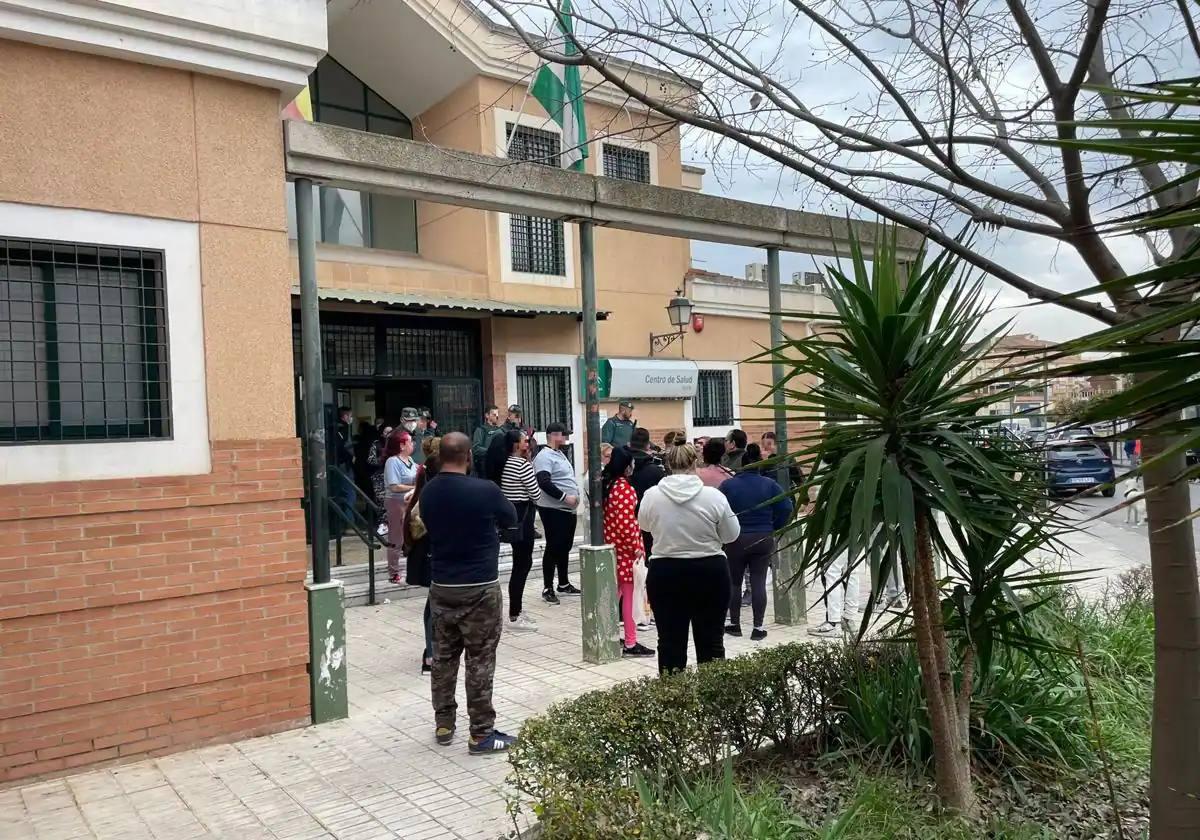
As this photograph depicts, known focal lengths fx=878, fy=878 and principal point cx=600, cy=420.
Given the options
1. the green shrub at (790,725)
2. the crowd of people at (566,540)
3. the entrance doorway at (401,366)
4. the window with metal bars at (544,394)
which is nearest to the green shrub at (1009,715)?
the green shrub at (790,725)

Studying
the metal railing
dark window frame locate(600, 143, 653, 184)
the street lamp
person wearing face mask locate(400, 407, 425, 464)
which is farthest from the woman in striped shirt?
dark window frame locate(600, 143, 653, 184)

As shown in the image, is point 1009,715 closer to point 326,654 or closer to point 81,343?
point 326,654

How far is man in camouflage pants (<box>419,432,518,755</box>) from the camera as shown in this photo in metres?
5.10

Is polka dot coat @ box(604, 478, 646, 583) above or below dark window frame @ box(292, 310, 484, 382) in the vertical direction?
below

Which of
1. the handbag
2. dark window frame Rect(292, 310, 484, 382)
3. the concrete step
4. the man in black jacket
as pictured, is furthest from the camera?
dark window frame Rect(292, 310, 484, 382)

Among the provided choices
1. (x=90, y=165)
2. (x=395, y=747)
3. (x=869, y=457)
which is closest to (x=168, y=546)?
(x=395, y=747)

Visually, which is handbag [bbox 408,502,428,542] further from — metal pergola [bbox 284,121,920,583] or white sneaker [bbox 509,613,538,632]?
white sneaker [bbox 509,613,538,632]

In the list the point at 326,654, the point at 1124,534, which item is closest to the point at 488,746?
the point at 326,654

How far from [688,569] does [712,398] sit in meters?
12.9

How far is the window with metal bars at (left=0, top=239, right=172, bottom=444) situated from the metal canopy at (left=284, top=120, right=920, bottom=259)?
50.6 inches

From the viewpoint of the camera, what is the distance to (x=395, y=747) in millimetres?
5262

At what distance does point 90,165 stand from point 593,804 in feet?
14.9

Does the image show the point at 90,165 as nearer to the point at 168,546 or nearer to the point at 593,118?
the point at 168,546

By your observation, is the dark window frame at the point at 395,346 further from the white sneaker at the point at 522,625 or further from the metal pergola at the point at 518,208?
the metal pergola at the point at 518,208
